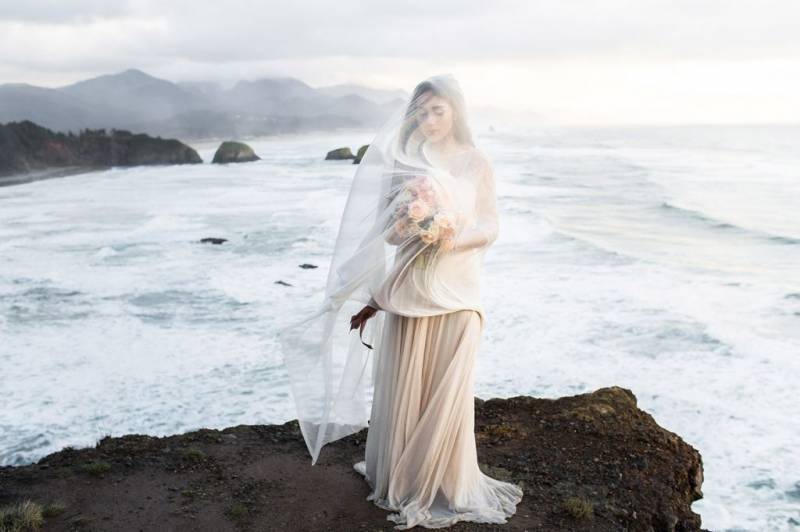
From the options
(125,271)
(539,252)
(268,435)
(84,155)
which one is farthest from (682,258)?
(84,155)

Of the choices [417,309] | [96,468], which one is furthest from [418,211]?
[96,468]

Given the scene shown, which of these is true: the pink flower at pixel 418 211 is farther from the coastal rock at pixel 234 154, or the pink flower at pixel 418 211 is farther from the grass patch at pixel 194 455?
the coastal rock at pixel 234 154

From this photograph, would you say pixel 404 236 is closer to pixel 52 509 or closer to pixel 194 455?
pixel 194 455

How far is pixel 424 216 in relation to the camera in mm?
4016

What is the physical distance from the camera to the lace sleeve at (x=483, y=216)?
416 centimetres

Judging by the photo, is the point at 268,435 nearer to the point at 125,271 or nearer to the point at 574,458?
the point at 574,458

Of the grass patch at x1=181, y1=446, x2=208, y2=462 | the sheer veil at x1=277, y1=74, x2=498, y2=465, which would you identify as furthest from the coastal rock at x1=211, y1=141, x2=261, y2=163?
the sheer veil at x1=277, y1=74, x2=498, y2=465

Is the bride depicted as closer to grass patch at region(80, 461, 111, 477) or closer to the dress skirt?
the dress skirt

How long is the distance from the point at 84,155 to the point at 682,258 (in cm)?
5032

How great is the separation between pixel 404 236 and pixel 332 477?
195cm

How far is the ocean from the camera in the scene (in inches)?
320

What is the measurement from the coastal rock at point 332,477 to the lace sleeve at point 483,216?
166 centimetres

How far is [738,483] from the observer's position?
274 inches

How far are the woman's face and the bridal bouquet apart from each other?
10.4 inches
